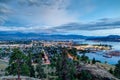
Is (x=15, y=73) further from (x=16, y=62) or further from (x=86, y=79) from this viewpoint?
(x=86, y=79)

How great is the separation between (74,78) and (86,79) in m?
3.12

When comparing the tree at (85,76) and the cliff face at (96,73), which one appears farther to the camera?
the cliff face at (96,73)

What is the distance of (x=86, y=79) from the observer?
64312 mm

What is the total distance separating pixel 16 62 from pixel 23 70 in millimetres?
11855

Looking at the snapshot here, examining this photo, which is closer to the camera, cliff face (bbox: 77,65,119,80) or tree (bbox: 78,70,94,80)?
tree (bbox: 78,70,94,80)

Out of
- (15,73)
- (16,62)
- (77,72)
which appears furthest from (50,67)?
(16,62)

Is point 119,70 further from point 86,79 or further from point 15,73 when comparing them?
point 15,73

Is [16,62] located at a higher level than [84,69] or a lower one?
higher

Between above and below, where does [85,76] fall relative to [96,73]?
below

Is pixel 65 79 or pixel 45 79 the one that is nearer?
pixel 65 79

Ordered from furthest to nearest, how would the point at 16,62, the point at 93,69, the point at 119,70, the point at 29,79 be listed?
the point at 119,70, the point at 93,69, the point at 29,79, the point at 16,62

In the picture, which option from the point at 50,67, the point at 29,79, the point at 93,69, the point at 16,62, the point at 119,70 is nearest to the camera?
the point at 16,62

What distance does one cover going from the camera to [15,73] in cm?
A: 6116

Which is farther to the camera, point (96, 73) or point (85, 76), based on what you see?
point (96, 73)
